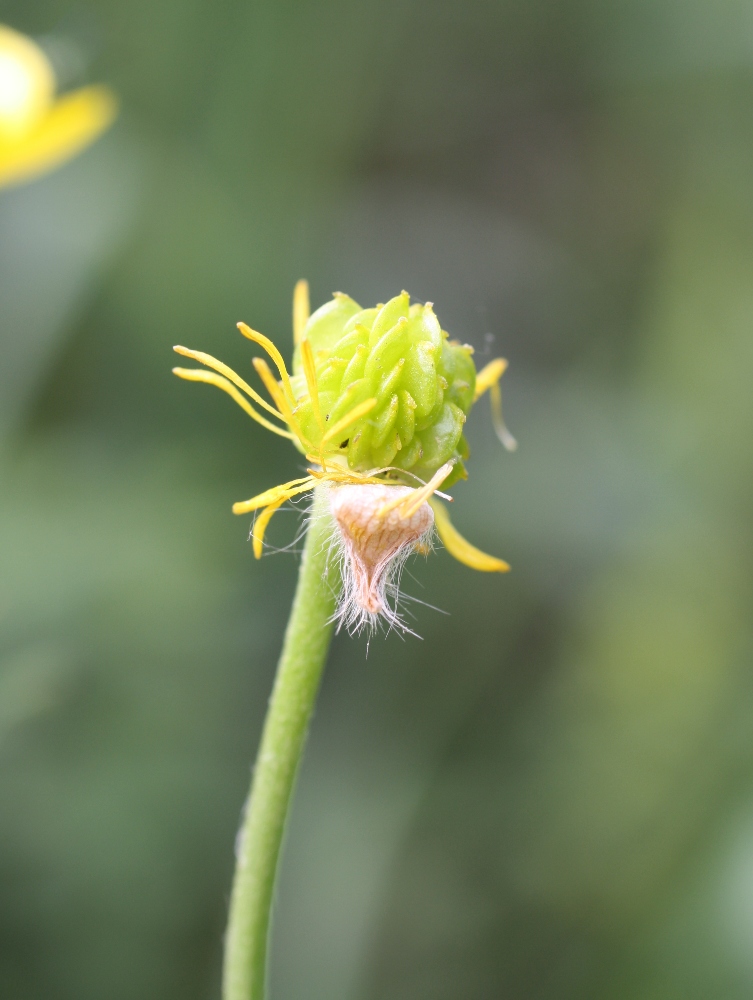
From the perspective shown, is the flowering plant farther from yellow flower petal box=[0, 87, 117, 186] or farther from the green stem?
yellow flower petal box=[0, 87, 117, 186]

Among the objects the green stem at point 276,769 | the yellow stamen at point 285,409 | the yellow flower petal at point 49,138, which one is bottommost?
the green stem at point 276,769

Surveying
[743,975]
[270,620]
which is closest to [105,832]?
[270,620]

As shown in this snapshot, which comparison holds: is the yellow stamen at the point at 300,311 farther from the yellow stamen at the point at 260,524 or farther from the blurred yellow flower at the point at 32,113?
the blurred yellow flower at the point at 32,113

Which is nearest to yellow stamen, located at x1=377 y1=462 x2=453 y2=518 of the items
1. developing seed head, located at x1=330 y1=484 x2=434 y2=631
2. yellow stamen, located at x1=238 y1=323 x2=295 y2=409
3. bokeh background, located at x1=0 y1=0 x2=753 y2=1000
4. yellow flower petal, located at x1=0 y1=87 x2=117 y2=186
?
developing seed head, located at x1=330 y1=484 x2=434 y2=631

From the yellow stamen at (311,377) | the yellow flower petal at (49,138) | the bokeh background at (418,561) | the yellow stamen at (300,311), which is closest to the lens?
the yellow stamen at (311,377)

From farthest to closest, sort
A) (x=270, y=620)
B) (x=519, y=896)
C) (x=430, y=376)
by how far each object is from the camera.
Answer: (x=270, y=620)
(x=519, y=896)
(x=430, y=376)

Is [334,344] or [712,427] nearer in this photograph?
[334,344]

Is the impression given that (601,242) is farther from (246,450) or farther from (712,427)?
(246,450)

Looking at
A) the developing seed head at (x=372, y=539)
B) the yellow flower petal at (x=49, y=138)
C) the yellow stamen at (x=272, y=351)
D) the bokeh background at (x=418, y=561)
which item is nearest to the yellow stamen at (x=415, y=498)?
the developing seed head at (x=372, y=539)
